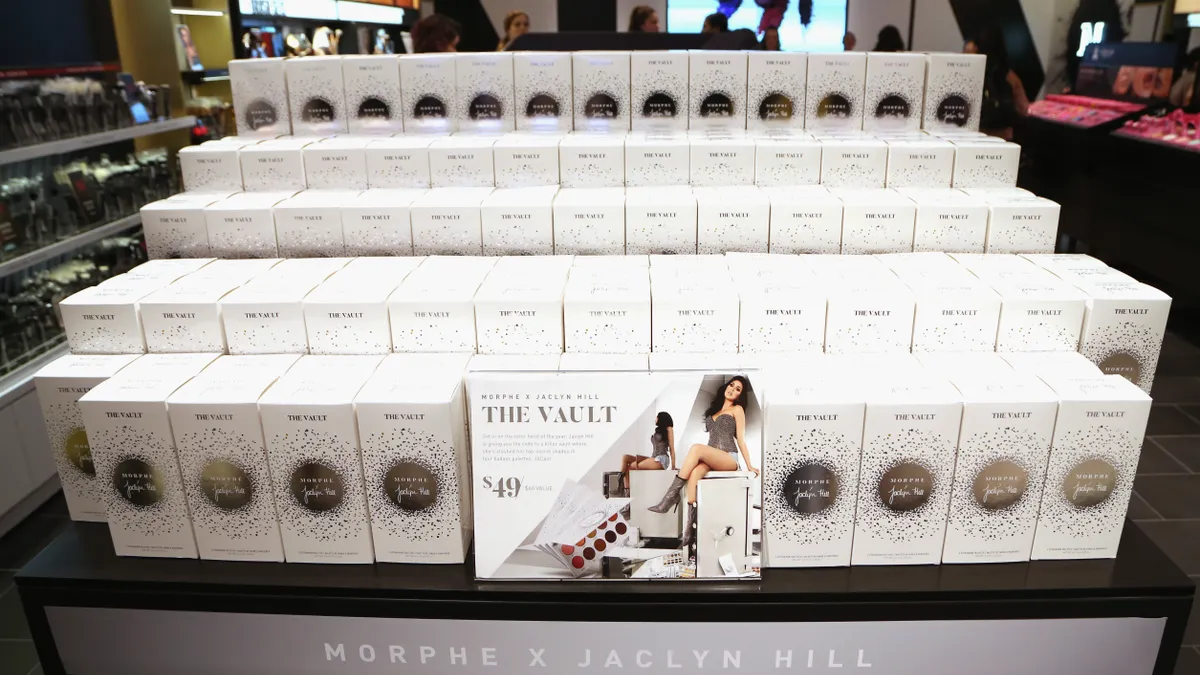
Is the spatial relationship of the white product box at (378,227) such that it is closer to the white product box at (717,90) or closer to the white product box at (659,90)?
the white product box at (659,90)

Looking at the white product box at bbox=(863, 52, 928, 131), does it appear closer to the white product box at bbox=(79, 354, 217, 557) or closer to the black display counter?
the black display counter

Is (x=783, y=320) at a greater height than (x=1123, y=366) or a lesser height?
greater

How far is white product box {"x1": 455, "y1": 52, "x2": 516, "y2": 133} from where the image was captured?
211 centimetres

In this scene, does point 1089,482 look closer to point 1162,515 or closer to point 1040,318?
point 1040,318

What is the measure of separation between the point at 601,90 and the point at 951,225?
3.03 feet

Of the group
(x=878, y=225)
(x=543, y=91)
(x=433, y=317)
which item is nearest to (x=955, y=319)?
(x=878, y=225)

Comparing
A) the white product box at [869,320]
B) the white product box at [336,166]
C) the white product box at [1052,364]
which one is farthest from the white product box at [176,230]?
the white product box at [1052,364]

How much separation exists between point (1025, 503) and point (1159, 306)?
1.49 ft

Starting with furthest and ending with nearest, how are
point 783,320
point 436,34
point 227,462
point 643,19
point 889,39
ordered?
1. point 889,39
2. point 643,19
3. point 436,34
4. point 783,320
5. point 227,462

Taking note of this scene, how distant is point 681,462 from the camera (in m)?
1.30

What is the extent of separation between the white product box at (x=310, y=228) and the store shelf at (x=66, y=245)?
5.05ft

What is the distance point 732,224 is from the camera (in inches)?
70.7

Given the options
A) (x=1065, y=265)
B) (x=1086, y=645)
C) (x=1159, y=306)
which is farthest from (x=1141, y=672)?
(x=1065, y=265)

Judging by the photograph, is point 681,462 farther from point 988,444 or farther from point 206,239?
point 206,239
